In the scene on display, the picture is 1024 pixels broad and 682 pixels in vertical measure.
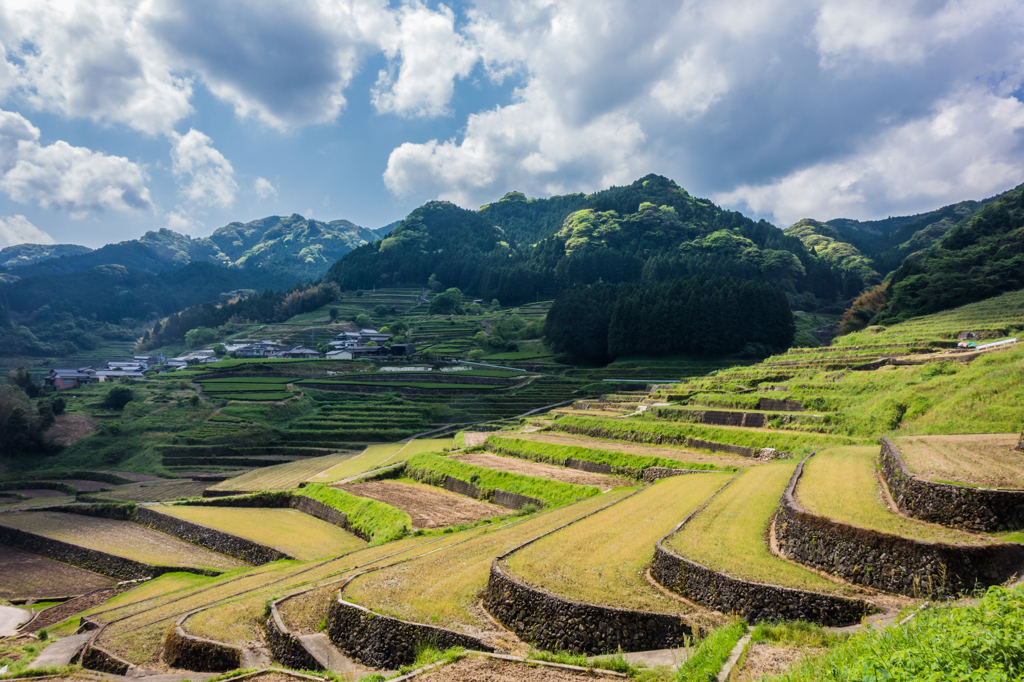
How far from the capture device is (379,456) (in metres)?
36.3

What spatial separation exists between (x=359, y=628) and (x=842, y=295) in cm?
9844

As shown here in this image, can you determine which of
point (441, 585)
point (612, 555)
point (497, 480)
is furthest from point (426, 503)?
point (612, 555)

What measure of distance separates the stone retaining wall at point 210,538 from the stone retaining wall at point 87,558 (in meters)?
1.37

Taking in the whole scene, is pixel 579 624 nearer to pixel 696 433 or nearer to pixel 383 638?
pixel 383 638

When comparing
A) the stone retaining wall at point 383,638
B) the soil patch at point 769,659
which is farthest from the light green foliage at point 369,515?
the soil patch at point 769,659

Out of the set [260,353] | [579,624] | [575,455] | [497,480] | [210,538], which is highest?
[260,353]

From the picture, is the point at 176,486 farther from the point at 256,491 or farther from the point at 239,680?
the point at 239,680

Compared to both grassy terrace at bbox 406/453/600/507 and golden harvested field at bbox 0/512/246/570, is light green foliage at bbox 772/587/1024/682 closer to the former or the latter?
grassy terrace at bbox 406/453/600/507

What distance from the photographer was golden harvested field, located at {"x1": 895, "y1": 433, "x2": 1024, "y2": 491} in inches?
365

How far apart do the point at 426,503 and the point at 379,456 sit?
13772 millimetres

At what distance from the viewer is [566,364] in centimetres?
6544

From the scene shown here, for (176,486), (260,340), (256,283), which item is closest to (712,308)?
(176,486)

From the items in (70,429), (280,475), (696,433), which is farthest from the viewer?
(70,429)

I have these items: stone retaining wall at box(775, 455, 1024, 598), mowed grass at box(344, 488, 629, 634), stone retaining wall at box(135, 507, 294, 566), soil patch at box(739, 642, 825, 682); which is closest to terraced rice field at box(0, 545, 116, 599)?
stone retaining wall at box(135, 507, 294, 566)
